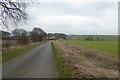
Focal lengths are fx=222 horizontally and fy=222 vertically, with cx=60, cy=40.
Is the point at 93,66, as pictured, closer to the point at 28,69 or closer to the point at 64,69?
the point at 64,69

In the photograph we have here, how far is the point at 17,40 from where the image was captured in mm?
53625

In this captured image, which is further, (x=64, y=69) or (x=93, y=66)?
(x=93, y=66)

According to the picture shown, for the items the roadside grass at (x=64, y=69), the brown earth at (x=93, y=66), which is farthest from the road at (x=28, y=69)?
the brown earth at (x=93, y=66)

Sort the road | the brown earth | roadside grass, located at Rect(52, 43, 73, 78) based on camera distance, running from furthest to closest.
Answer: the brown earth < roadside grass, located at Rect(52, 43, 73, 78) < the road

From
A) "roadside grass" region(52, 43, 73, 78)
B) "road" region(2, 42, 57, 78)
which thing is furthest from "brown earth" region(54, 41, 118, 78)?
"road" region(2, 42, 57, 78)

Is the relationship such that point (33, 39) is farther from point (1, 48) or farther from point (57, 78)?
point (57, 78)

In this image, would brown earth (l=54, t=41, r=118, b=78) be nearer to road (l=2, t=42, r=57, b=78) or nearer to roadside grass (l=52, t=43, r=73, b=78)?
roadside grass (l=52, t=43, r=73, b=78)

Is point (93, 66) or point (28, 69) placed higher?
point (28, 69)

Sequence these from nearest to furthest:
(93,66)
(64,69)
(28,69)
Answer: (28,69), (64,69), (93,66)

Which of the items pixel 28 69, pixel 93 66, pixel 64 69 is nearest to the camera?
pixel 28 69

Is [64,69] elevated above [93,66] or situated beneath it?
elevated above

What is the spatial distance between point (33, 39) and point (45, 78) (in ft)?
278

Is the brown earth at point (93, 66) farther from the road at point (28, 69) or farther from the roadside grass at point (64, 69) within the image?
the road at point (28, 69)

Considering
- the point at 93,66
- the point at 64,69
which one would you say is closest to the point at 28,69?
the point at 64,69
